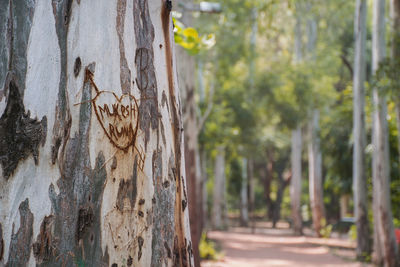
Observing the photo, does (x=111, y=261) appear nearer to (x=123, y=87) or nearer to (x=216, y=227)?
(x=123, y=87)

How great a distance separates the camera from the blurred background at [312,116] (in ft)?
39.1

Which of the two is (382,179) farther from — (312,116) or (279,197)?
(279,197)

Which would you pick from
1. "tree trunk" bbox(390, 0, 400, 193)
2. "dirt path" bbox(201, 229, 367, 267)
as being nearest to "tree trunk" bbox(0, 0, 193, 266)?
"tree trunk" bbox(390, 0, 400, 193)

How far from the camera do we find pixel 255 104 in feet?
79.8

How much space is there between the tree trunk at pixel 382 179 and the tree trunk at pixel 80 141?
1058cm

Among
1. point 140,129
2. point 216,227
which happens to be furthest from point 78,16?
point 216,227

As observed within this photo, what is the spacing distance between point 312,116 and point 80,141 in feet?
80.0

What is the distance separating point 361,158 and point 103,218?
46.7ft

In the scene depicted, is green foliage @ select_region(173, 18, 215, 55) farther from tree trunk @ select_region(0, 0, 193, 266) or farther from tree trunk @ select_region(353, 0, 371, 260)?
tree trunk @ select_region(353, 0, 371, 260)

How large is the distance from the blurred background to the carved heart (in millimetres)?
7436

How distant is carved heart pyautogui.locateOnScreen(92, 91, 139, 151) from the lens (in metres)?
1.47

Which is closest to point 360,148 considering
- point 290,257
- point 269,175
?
point 290,257

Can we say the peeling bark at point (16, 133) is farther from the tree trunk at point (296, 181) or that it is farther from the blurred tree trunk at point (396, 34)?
the tree trunk at point (296, 181)

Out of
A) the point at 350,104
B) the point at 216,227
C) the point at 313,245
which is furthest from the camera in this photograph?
the point at 216,227
